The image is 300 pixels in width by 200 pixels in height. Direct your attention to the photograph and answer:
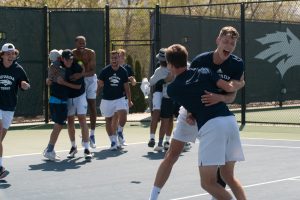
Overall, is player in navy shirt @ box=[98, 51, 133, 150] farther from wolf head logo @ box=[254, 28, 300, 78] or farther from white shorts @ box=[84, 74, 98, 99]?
wolf head logo @ box=[254, 28, 300, 78]

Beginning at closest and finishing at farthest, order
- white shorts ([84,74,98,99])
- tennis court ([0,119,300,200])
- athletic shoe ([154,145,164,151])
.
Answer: tennis court ([0,119,300,200])
athletic shoe ([154,145,164,151])
white shorts ([84,74,98,99])

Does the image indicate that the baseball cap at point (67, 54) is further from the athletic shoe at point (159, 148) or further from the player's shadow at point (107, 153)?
the athletic shoe at point (159, 148)

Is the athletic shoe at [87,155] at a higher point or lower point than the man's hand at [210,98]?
lower

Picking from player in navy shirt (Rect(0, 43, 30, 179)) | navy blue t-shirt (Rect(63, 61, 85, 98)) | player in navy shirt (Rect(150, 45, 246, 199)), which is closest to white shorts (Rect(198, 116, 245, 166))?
player in navy shirt (Rect(150, 45, 246, 199))

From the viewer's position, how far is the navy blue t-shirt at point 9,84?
10773 millimetres

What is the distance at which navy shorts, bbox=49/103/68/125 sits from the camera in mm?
12423

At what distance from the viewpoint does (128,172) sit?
11.3 m

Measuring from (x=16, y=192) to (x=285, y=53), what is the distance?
41.8 ft

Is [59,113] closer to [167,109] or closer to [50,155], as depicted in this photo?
[50,155]

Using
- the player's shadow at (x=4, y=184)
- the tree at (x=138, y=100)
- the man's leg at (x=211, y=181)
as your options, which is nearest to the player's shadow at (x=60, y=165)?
the player's shadow at (x=4, y=184)

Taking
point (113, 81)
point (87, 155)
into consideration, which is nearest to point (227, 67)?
point (87, 155)

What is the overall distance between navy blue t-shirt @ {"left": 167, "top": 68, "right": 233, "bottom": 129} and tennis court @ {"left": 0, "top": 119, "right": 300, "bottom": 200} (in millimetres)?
2199

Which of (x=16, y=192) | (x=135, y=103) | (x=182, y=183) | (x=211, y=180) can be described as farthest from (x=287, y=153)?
(x=135, y=103)

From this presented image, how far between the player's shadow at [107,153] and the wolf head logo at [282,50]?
27.1 feet
